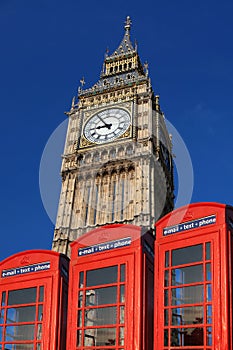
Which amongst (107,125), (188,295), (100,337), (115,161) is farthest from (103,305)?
(107,125)

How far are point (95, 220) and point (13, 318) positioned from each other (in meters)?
28.6

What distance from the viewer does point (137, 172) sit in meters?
74.0

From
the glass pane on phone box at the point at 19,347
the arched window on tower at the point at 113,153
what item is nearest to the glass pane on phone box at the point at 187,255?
the glass pane on phone box at the point at 19,347

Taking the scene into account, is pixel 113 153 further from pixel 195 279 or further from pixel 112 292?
pixel 195 279

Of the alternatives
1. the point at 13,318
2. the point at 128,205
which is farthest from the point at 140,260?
the point at 128,205

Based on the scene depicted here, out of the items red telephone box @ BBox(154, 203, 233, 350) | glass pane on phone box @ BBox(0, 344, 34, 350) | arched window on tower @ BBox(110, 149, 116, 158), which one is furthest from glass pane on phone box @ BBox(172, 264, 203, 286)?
arched window on tower @ BBox(110, 149, 116, 158)

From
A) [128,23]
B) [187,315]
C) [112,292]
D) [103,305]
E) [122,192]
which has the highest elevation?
[128,23]

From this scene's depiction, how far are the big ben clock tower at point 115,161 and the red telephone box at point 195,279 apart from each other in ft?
88.2

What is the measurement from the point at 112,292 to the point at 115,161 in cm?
3653

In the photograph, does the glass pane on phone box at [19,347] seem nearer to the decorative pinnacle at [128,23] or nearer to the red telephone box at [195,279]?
the red telephone box at [195,279]

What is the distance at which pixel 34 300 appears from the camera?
44.7 meters

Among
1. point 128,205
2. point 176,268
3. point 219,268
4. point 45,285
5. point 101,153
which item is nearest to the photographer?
point 219,268

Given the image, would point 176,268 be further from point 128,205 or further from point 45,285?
point 128,205

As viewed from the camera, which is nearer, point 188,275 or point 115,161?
point 188,275
